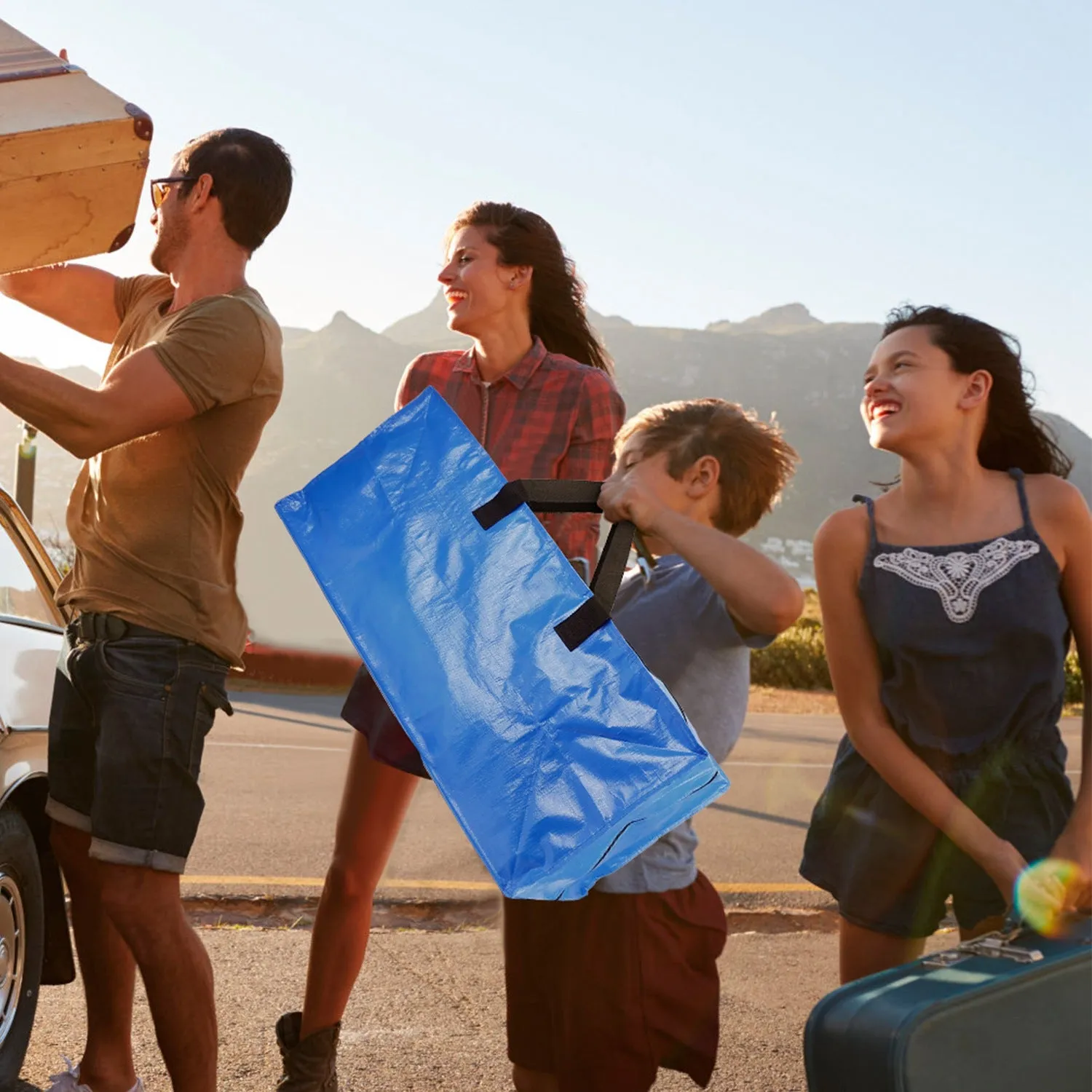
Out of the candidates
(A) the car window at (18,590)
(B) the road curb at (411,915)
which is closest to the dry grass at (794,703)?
(B) the road curb at (411,915)

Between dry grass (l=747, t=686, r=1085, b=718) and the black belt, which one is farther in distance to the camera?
dry grass (l=747, t=686, r=1085, b=718)

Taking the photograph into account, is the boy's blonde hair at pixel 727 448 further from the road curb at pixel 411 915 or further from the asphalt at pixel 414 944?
the road curb at pixel 411 915

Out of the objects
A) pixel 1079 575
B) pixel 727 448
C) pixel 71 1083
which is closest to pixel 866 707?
pixel 1079 575

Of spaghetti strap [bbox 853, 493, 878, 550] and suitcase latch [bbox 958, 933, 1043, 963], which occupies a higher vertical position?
spaghetti strap [bbox 853, 493, 878, 550]

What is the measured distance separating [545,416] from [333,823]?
14.0 ft

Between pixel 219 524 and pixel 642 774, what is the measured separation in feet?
4.28

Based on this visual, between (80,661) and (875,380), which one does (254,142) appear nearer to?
(80,661)

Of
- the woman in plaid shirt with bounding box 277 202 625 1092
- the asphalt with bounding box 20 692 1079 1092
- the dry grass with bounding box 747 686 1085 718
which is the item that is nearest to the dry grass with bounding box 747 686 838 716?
the dry grass with bounding box 747 686 1085 718

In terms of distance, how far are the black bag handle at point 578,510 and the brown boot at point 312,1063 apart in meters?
1.55

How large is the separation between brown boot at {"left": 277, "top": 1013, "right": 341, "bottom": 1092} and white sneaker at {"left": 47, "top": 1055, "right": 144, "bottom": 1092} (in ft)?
1.02

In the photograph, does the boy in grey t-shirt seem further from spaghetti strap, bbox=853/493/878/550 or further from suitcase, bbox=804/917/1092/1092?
suitcase, bbox=804/917/1092/1092

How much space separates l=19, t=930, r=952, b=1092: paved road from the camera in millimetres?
3568

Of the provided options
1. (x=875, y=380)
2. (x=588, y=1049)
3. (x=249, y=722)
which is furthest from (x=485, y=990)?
(x=249, y=722)

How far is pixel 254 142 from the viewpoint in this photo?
295cm
